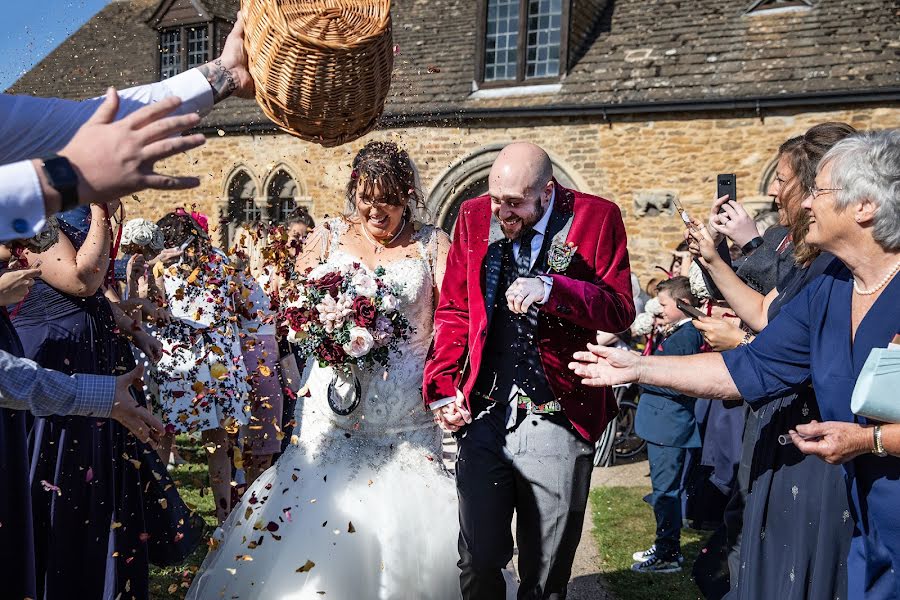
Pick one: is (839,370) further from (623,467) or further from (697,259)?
(623,467)

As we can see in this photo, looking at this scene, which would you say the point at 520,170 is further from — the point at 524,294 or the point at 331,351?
the point at 331,351

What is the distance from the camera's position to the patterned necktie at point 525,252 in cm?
381

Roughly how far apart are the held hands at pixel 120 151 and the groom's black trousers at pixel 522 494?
2152 mm

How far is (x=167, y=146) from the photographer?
1.96 m

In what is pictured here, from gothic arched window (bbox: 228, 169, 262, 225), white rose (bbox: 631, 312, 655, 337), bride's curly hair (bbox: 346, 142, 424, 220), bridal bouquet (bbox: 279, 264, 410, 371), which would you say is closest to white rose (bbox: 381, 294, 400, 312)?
bridal bouquet (bbox: 279, 264, 410, 371)

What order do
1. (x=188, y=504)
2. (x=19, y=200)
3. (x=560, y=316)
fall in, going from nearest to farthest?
(x=19, y=200) → (x=560, y=316) → (x=188, y=504)

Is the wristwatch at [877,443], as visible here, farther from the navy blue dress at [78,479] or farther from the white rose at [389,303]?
the navy blue dress at [78,479]

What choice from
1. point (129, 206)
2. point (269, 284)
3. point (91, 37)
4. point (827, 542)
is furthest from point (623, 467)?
point (91, 37)

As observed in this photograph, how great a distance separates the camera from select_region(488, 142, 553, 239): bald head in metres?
3.61

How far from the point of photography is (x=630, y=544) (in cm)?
631

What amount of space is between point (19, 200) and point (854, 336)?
2.58 metres

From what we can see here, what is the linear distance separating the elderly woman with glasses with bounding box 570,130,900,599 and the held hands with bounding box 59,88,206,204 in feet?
6.87

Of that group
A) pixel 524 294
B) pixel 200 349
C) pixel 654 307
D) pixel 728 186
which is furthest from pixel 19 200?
pixel 654 307

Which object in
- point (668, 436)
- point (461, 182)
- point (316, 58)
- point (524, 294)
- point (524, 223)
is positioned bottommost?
point (668, 436)
